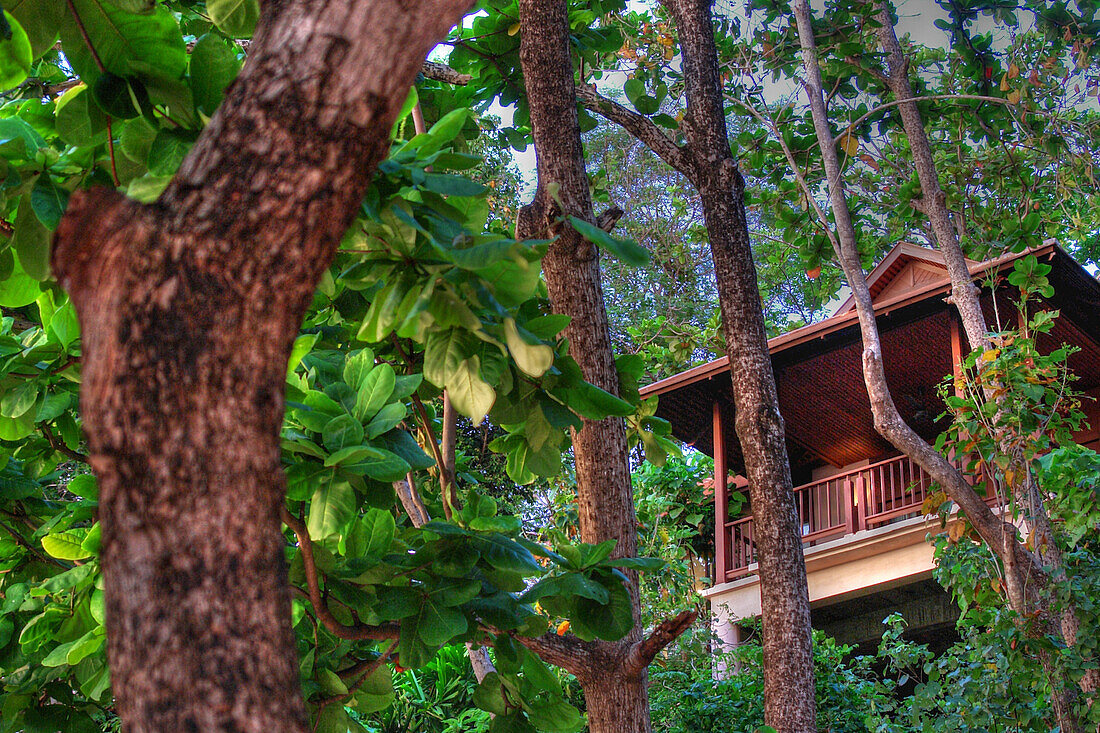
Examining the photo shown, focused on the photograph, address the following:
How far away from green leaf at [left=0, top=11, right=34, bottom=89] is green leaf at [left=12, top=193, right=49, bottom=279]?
219 millimetres

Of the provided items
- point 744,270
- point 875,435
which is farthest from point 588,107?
point 875,435

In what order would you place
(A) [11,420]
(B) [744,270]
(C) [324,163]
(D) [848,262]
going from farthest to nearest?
(D) [848,262]
(B) [744,270]
(A) [11,420]
(C) [324,163]

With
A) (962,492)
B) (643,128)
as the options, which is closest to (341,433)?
(643,128)

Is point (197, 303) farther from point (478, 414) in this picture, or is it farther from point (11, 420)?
point (11, 420)

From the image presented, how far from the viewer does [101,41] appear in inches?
64.2

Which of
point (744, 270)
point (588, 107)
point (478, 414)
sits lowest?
point (478, 414)

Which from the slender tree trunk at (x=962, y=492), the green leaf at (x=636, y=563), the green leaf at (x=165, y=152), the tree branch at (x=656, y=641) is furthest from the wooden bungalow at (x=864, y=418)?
the green leaf at (x=165, y=152)

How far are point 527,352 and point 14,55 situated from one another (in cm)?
97

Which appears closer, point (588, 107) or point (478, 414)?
point (478, 414)

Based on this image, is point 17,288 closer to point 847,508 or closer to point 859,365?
point 847,508

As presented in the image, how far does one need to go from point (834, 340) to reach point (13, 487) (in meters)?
9.85

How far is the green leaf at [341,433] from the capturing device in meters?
1.83

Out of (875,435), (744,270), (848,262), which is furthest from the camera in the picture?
(875,435)

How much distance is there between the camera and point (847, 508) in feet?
37.1
